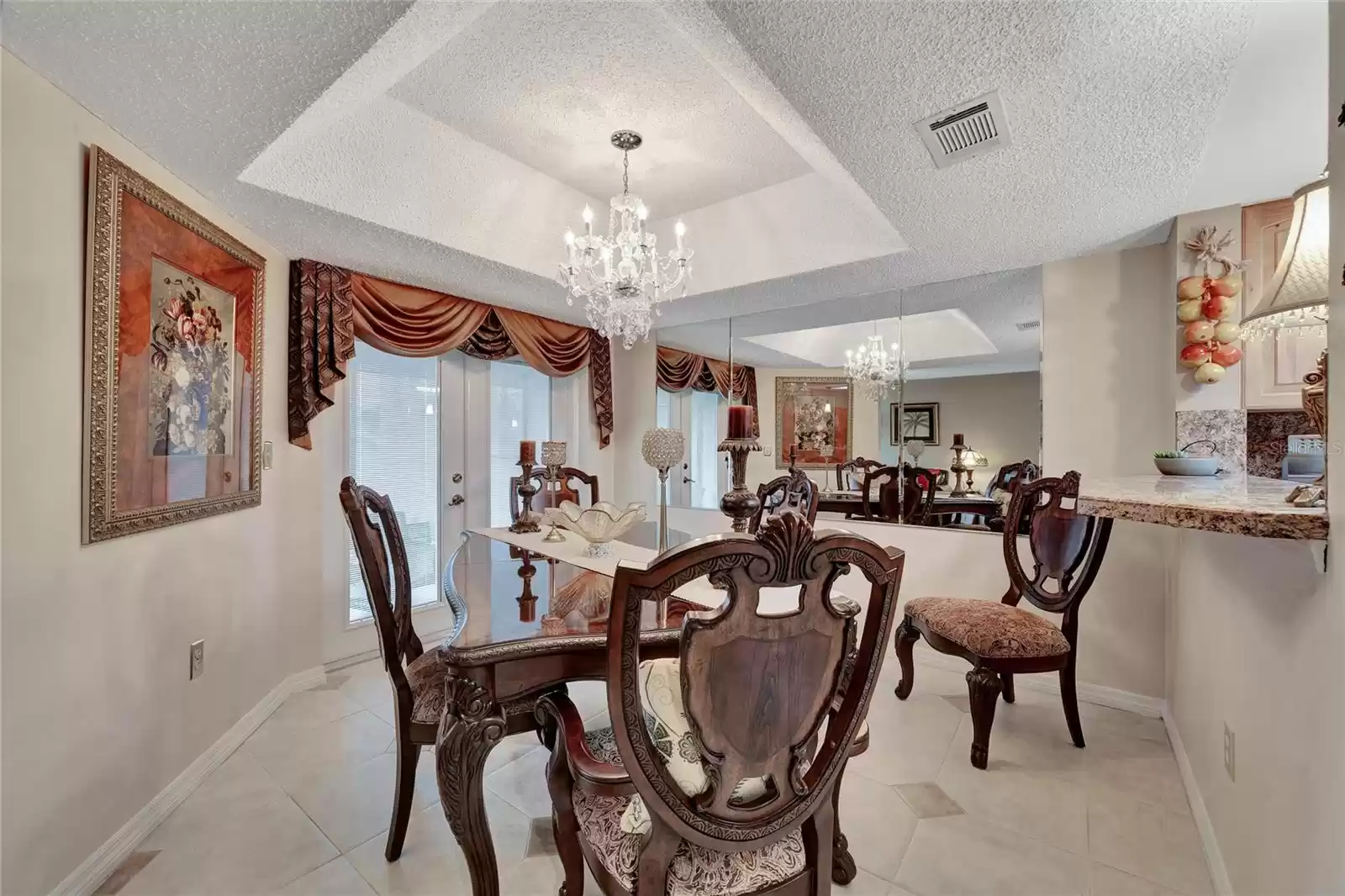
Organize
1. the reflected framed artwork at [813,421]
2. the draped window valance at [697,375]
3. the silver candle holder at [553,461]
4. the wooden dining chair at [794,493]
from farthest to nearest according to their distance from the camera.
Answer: the draped window valance at [697,375] → the reflected framed artwork at [813,421] → the wooden dining chair at [794,493] → the silver candle holder at [553,461]

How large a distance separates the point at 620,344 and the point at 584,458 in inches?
40.2

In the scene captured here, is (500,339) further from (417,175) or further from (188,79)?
(188,79)

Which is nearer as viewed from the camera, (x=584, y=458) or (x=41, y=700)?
(x=41, y=700)

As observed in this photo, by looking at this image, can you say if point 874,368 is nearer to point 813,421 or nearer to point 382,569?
point 813,421

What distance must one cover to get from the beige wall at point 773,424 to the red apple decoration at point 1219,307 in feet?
5.10

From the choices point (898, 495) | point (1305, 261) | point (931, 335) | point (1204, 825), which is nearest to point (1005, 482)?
point (898, 495)

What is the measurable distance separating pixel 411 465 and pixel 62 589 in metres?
1.98

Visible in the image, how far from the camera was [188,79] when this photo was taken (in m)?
1.45

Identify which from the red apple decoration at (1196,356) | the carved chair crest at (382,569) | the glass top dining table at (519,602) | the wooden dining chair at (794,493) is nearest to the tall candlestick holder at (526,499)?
the glass top dining table at (519,602)

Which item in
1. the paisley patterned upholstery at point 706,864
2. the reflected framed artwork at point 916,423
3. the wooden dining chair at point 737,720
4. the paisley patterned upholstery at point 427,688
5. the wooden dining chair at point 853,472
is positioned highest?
the reflected framed artwork at point 916,423

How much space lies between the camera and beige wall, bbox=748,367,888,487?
11.7ft

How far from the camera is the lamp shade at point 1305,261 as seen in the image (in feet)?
3.31

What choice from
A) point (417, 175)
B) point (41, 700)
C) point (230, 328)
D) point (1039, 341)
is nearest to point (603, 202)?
point (417, 175)

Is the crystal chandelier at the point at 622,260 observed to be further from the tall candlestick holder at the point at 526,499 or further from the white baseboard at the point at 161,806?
the white baseboard at the point at 161,806
